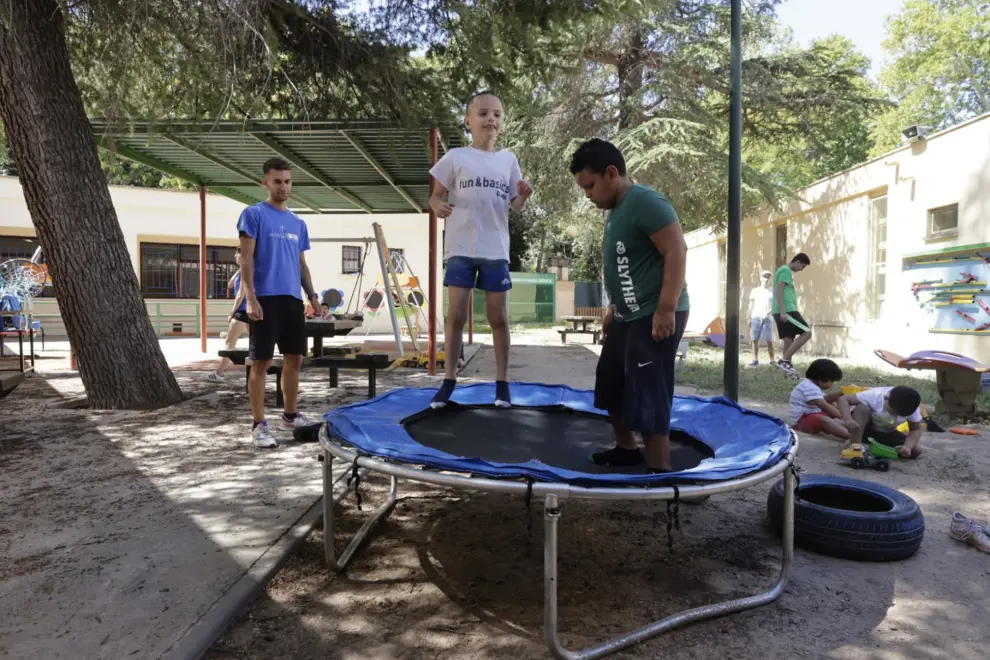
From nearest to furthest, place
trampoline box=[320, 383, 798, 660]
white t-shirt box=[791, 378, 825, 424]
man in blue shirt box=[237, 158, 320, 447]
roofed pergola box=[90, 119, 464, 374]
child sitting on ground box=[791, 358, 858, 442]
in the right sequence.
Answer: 1. trampoline box=[320, 383, 798, 660]
2. man in blue shirt box=[237, 158, 320, 447]
3. child sitting on ground box=[791, 358, 858, 442]
4. white t-shirt box=[791, 378, 825, 424]
5. roofed pergola box=[90, 119, 464, 374]

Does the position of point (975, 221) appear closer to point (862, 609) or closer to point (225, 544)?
point (862, 609)

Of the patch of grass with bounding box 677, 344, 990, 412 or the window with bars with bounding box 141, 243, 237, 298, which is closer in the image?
the patch of grass with bounding box 677, 344, 990, 412

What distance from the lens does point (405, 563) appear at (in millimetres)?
2609

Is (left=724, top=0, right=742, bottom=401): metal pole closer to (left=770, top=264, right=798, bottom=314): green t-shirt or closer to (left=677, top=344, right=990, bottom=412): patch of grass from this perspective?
(left=677, top=344, right=990, bottom=412): patch of grass

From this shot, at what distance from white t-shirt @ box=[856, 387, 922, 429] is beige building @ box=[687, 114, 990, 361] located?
5026 millimetres

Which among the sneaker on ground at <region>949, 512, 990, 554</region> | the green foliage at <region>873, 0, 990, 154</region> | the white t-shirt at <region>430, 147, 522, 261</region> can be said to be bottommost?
the sneaker on ground at <region>949, 512, 990, 554</region>

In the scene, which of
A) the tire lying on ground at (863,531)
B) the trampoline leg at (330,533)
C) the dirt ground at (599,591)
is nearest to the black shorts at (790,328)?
the dirt ground at (599,591)

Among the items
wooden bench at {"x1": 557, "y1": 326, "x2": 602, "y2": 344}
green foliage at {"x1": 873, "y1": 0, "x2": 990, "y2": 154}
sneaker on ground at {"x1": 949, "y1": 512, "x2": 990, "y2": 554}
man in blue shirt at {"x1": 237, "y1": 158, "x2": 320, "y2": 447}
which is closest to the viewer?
sneaker on ground at {"x1": 949, "y1": 512, "x2": 990, "y2": 554}

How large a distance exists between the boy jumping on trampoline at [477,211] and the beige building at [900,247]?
7.49 metres

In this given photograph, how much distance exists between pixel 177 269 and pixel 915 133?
697 inches

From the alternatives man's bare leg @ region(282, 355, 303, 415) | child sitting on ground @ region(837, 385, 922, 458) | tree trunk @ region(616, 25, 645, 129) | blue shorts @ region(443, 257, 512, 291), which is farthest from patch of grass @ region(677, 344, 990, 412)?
tree trunk @ region(616, 25, 645, 129)

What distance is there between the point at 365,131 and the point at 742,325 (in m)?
12.2

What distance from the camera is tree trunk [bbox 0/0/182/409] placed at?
16.9 ft

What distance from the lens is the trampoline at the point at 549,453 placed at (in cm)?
194
